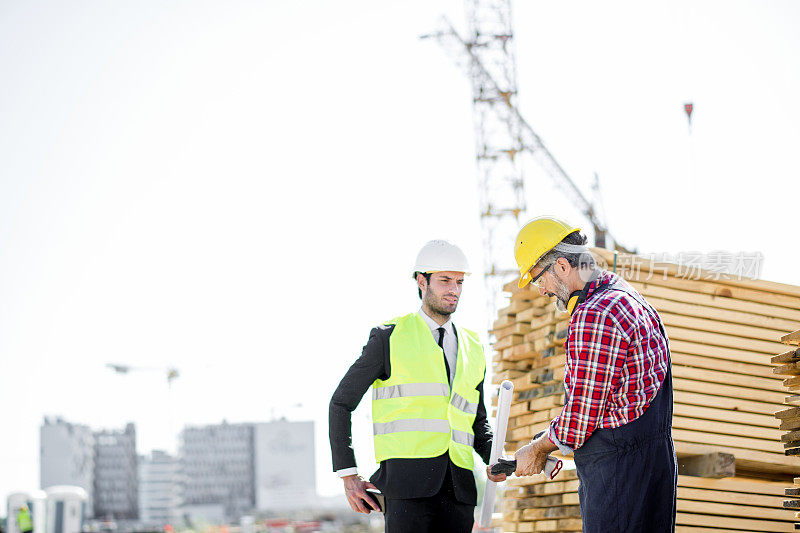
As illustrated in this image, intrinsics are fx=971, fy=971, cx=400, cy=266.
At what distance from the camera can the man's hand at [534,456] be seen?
12.3 ft

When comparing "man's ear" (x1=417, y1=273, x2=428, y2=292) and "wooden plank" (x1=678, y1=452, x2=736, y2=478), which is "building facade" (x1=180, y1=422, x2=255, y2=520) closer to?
"wooden plank" (x1=678, y1=452, x2=736, y2=478)

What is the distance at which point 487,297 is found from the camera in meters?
38.9

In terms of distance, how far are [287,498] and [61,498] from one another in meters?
79.5

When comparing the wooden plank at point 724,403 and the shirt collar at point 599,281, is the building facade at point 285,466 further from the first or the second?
the shirt collar at point 599,281

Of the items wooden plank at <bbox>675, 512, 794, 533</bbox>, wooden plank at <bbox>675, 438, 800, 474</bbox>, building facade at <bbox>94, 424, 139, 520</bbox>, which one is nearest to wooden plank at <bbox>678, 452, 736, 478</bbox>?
wooden plank at <bbox>675, 438, 800, 474</bbox>

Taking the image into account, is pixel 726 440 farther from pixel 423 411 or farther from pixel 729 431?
pixel 423 411

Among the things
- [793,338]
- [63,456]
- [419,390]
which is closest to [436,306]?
[419,390]

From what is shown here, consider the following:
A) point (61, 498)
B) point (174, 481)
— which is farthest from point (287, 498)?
point (61, 498)

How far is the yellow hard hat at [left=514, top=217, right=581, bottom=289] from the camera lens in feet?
12.4

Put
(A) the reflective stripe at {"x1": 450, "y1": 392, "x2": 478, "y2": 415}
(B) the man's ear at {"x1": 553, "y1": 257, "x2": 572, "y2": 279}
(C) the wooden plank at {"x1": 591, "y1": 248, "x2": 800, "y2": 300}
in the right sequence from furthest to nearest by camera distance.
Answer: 1. (C) the wooden plank at {"x1": 591, "y1": 248, "x2": 800, "y2": 300}
2. (A) the reflective stripe at {"x1": 450, "y1": 392, "x2": 478, "y2": 415}
3. (B) the man's ear at {"x1": 553, "y1": 257, "x2": 572, "y2": 279}

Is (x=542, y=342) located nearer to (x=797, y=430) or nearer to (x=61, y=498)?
(x=797, y=430)

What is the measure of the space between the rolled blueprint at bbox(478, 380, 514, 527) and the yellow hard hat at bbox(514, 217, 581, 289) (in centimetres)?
69

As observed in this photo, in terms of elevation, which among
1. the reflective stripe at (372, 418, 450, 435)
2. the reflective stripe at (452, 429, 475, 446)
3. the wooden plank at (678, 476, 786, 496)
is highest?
the reflective stripe at (372, 418, 450, 435)

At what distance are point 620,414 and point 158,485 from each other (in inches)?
5091
